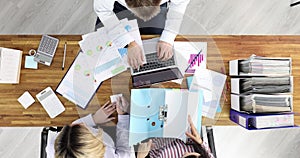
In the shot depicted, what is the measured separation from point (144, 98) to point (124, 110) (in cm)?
14

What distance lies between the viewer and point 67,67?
1548 mm

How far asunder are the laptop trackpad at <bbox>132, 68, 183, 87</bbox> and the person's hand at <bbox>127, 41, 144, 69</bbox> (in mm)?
58

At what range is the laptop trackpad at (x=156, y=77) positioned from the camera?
1.51m

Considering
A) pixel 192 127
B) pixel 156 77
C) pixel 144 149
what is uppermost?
pixel 156 77

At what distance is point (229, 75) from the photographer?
5.11 ft

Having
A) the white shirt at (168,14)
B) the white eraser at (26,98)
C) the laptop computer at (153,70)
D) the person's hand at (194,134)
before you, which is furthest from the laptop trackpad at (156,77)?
the white eraser at (26,98)

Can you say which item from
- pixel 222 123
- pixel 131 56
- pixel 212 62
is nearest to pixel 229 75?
pixel 212 62

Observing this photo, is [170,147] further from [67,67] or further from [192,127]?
[67,67]

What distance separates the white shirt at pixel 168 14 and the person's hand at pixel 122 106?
284 mm

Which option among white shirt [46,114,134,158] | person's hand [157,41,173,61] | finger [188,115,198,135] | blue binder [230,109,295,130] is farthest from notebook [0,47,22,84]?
blue binder [230,109,295,130]

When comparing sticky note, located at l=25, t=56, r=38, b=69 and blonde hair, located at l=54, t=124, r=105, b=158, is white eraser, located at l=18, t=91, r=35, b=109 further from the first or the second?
blonde hair, located at l=54, t=124, r=105, b=158

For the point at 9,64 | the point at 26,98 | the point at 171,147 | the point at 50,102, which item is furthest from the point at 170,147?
the point at 9,64

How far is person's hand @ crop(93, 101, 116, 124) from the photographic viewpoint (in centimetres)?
154

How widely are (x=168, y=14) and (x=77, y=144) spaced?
75 centimetres
